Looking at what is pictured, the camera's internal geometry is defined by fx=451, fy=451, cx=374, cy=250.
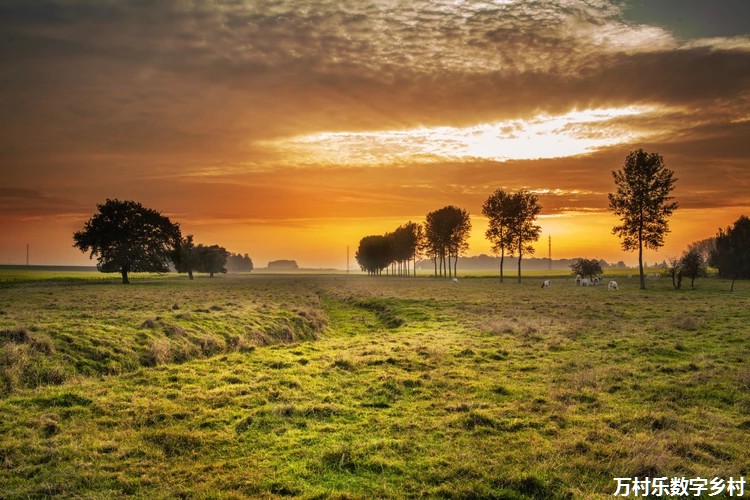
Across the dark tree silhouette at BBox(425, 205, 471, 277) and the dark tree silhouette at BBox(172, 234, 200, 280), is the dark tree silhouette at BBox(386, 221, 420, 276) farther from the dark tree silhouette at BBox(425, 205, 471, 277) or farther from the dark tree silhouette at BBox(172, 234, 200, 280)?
the dark tree silhouette at BBox(172, 234, 200, 280)

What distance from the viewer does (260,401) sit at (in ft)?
42.3

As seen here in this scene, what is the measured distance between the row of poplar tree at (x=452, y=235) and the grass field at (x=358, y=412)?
69.1 meters

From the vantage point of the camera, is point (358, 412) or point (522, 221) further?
point (522, 221)

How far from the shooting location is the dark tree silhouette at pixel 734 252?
313 feet

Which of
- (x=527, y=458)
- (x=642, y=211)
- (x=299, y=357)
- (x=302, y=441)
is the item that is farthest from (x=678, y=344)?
(x=642, y=211)

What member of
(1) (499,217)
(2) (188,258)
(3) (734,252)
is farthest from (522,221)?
(2) (188,258)

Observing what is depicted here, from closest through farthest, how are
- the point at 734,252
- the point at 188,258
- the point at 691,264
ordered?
the point at 691,264 < the point at 734,252 < the point at 188,258

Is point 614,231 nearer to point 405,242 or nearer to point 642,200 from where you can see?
point 642,200

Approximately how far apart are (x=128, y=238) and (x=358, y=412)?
83646 mm

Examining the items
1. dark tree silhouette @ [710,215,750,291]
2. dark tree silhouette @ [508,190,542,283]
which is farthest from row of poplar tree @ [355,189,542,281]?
dark tree silhouette @ [710,215,750,291]

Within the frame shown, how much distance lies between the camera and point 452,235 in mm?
115938

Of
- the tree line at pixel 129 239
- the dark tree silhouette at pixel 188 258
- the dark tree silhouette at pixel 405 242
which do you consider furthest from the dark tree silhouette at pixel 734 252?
the dark tree silhouette at pixel 188 258

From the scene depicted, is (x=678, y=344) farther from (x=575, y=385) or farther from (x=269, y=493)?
(x=269, y=493)

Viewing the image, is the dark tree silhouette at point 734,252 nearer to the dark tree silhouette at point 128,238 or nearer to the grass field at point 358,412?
the grass field at point 358,412
